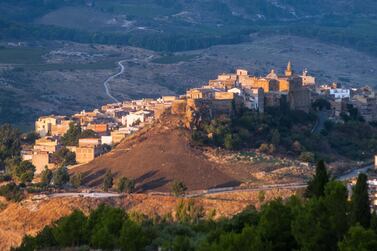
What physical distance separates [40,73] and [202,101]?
3963 cm

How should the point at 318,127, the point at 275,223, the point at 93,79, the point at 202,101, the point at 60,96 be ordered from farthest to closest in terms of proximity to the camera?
the point at 93,79 < the point at 60,96 < the point at 318,127 < the point at 202,101 < the point at 275,223

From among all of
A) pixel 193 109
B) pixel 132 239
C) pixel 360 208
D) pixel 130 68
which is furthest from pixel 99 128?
pixel 130 68

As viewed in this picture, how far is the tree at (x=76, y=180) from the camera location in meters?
42.0

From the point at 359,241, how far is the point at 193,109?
76.5 ft

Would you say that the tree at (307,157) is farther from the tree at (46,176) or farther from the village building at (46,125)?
the village building at (46,125)

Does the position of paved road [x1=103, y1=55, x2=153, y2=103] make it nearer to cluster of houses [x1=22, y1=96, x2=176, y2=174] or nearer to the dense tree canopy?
cluster of houses [x1=22, y1=96, x2=176, y2=174]

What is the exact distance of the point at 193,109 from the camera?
152 feet

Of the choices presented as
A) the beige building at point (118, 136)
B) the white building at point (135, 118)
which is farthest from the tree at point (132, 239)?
the white building at point (135, 118)

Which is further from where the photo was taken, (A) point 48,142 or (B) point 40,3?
(B) point 40,3

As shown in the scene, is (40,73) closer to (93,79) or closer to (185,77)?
(93,79)

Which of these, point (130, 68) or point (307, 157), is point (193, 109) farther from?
point (130, 68)

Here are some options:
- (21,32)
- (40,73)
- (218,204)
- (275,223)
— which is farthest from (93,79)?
(275,223)

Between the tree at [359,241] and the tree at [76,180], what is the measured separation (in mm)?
19344

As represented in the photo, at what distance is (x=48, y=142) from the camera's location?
4962cm
